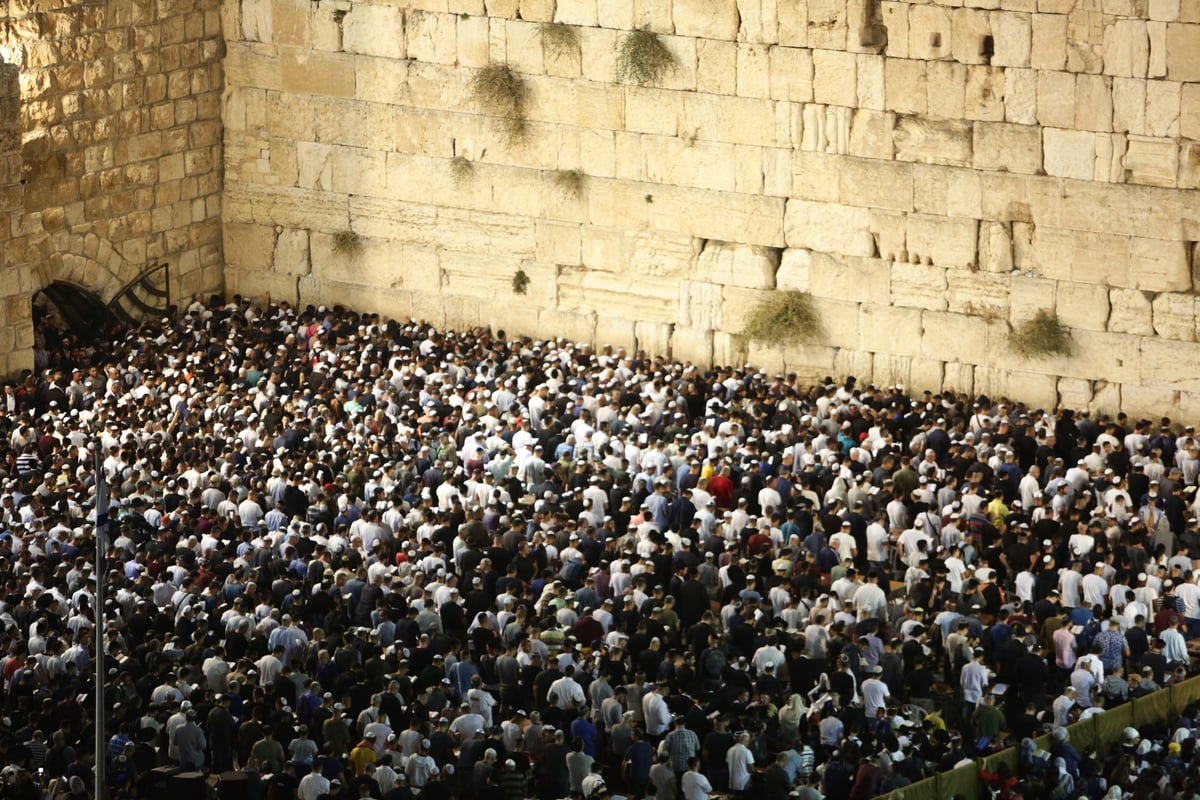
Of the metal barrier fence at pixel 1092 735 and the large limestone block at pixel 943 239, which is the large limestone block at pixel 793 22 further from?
the metal barrier fence at pixel 1092 735

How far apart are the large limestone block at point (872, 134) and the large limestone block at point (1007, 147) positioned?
1.02 m

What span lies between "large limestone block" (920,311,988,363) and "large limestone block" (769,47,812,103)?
2911 mm

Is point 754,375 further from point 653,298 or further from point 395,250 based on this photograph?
point 395,250

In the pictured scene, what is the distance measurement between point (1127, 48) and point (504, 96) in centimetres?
764

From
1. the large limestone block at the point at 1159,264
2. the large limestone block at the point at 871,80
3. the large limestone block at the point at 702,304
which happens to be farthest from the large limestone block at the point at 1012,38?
the large limestone block at the point at 702,304

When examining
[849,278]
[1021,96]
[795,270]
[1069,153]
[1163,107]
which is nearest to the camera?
[1163,107]

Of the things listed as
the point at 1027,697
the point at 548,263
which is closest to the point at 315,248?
the point at 548,263

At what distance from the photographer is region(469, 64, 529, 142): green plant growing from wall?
99.1ft

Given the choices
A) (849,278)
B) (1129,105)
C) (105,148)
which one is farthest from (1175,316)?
(105,148)

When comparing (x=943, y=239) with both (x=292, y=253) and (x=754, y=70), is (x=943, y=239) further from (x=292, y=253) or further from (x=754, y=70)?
(x=292, y=253)

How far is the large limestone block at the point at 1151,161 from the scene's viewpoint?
2678 centimetres

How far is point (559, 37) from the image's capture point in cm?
2984

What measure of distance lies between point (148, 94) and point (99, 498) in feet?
41.2

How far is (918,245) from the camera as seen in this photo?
28.4 meters
